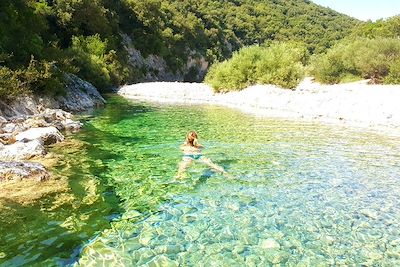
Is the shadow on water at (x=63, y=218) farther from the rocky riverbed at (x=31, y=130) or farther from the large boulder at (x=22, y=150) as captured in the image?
the rocky riverbed at (x=31, y=130)

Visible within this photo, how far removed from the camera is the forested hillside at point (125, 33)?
23.8 m

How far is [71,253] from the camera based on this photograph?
6145 millimetres

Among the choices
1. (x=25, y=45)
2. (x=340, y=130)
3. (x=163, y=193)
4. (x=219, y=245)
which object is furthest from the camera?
(x=25, y=45)

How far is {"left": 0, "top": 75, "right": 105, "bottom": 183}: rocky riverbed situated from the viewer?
948 centimetres

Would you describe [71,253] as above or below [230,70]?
below

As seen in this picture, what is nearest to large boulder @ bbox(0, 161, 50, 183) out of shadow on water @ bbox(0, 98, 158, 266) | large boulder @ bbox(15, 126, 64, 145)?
shadow on water @ bbox(0, 98, 158, 266)

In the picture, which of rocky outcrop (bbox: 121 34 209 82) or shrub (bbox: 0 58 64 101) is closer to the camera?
shrub (bbox: 0 58 64 101)

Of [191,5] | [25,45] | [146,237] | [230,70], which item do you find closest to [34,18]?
[25,45]

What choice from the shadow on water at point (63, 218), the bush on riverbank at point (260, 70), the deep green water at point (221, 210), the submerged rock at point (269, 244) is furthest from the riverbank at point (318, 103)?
the shadow on water at point (63, 218)

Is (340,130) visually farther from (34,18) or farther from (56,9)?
(56,9)

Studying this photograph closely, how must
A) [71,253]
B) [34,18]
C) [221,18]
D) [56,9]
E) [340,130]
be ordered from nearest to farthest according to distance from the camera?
1. [71,253]
2. [340,130]
3. [34,18]
4. [56,9]
5. [221,18]

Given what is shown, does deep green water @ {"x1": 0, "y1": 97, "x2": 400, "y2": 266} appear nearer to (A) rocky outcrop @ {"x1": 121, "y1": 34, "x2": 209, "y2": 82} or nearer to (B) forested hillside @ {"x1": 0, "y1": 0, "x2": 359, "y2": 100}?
(B) forested hillside @ {"x1": 0, "y1": 0, "x2": 359, "y2": 100}

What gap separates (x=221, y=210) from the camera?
8.11 metres

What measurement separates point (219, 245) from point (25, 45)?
2236 centimetres
